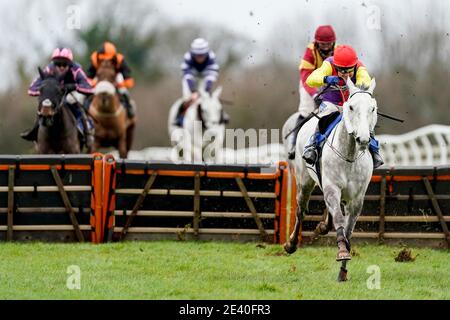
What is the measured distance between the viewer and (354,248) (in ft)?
38.8

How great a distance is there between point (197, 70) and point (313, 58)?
8965 millimetres

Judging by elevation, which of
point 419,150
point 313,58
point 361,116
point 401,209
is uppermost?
point 313,58

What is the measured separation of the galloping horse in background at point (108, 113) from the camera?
59.6 ft

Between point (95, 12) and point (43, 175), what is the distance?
3497 cm

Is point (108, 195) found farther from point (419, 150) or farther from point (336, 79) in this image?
point (419, 150)

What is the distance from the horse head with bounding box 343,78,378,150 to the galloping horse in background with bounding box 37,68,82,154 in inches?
214

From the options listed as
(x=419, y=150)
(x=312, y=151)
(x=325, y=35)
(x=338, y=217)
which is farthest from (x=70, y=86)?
(x=419, y=150)

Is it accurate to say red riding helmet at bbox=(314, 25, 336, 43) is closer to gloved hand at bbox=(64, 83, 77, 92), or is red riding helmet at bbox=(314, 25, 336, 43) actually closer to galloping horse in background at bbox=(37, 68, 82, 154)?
galloping horse in background at bbox=(37, 68, 82, 154)

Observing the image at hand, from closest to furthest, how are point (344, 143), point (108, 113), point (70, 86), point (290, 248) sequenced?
point (344, 143) → point (290, 248) → point (70, 86) → point (108, 113)

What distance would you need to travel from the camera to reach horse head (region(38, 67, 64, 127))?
Result: 13.1m

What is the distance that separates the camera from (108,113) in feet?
60.3

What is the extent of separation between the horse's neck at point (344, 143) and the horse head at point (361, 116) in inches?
15.6

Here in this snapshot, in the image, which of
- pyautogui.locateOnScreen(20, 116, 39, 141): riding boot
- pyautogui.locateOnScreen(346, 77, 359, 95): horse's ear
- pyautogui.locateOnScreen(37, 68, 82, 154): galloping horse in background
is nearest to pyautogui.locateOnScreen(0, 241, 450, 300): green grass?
pyautogui.locateOnScreen(346, 77, 359, 95): horse's ear

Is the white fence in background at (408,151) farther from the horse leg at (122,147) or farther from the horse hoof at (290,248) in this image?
the horse hoof at (290,248)
